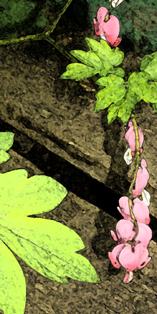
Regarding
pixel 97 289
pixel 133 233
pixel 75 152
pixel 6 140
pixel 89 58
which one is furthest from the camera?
pixel 75 152

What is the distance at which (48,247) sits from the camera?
1159 mm

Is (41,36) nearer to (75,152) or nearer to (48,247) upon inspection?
(75,152)

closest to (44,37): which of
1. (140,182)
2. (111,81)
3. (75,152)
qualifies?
(75,152)

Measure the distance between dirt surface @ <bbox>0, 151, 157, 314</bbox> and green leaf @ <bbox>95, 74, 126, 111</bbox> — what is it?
0.42 m

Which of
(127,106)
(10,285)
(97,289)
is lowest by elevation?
(97,289)

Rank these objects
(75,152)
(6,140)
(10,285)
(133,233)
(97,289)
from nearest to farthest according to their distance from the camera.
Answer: (10,285) → (6,140) → (133,233) → (97,289) → (75,152)

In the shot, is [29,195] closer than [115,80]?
Yes

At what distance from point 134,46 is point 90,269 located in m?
1.04

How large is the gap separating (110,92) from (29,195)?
41 cm

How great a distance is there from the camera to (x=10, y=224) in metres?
1.17

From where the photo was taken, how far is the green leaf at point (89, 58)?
1.51m

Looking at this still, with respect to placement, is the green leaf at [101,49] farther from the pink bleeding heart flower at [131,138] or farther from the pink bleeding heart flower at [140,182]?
the pink bleeding heart flower at [140,182]

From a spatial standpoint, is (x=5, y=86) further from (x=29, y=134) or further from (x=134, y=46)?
(x=134, y=46)

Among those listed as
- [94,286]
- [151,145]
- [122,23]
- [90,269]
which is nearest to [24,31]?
[122,23]
